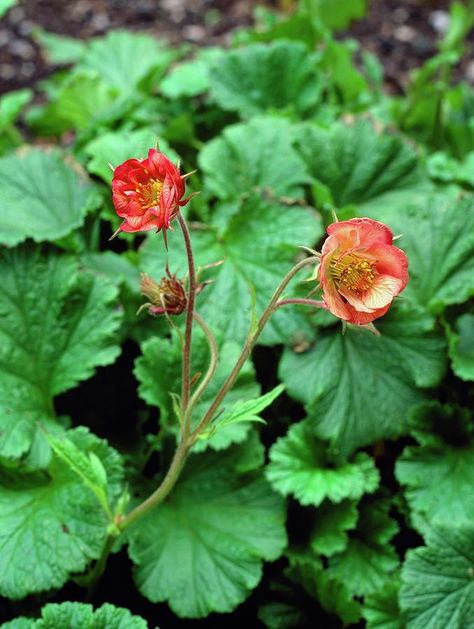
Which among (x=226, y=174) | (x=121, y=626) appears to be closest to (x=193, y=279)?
(x=121, y=626)

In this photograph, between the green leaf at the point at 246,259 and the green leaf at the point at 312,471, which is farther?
the green leaf at the point at 246,259

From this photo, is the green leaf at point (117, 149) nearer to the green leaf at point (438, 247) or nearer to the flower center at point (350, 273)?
the green leaf at point (438, 247)

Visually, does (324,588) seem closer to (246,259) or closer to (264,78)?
(246,259)

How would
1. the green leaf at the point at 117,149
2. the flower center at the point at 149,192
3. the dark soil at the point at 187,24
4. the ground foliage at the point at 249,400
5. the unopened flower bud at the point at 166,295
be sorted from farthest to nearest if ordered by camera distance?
1. the dark soil at the point at 187,24
2. the green leaf at the point at 117,149
3. the ground foliage at the point at 249,400
4. the unopened flower bud at the point at 166,295
5. the flower center at the point at 149,192

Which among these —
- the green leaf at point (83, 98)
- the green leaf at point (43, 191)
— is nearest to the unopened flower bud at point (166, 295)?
the green leaf at point (43, 191)

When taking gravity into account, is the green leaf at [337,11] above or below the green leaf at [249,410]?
below

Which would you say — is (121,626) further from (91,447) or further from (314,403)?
(314,403)
